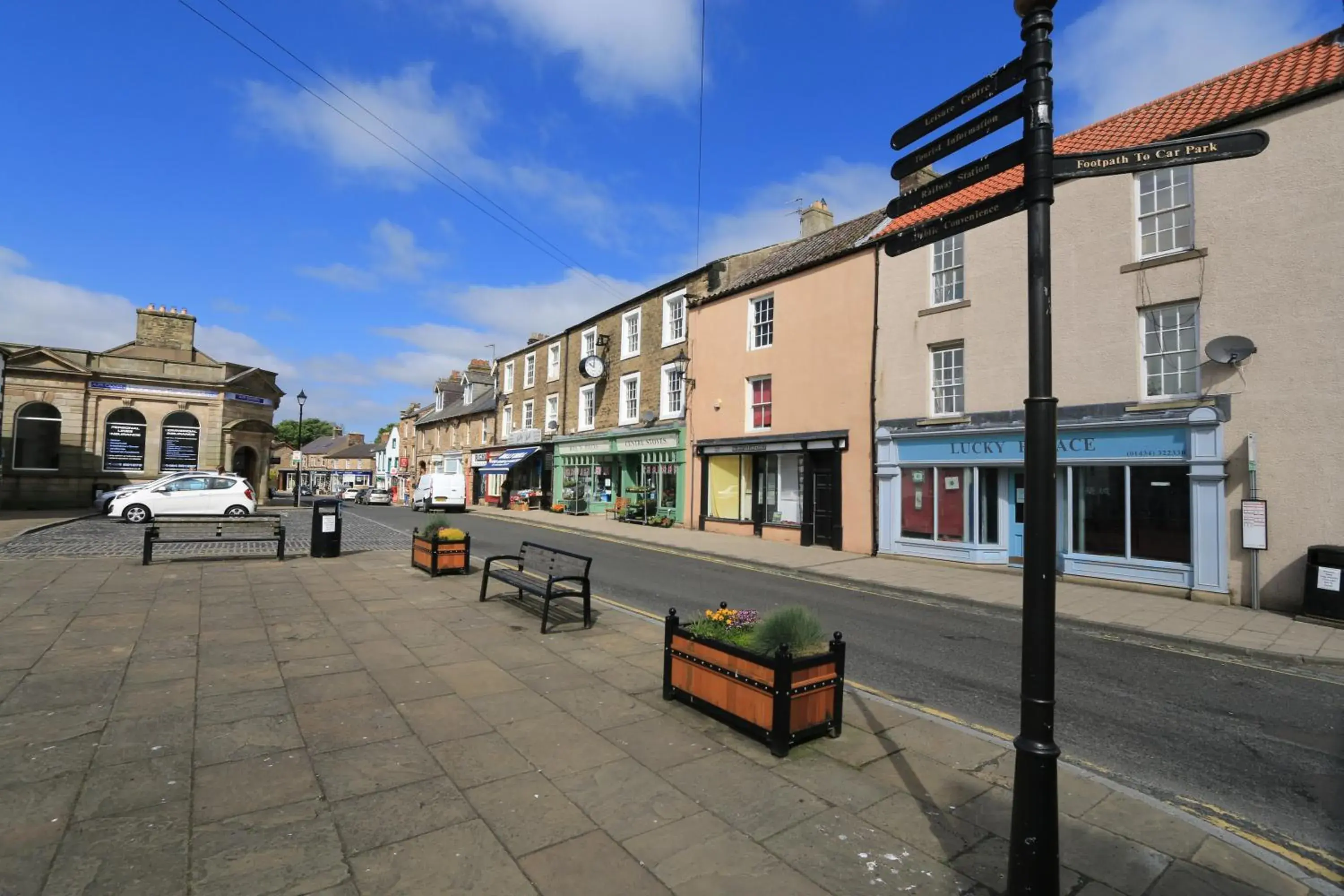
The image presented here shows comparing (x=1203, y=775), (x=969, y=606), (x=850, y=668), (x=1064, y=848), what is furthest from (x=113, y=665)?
(x=969, y=606)

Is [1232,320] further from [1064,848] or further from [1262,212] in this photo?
[1064,848]

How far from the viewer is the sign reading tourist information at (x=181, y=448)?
2806 cm

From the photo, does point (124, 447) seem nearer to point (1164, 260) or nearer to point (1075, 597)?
point (1075, 597)

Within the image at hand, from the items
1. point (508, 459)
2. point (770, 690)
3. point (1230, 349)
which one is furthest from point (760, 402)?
point (508, 459)

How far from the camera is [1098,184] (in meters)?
12.4

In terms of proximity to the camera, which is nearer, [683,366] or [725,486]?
[725,486]

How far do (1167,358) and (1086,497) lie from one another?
2853 mm

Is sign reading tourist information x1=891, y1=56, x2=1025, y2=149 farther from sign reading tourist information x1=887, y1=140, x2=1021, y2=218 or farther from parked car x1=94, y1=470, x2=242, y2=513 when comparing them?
parked car x1=94, y1=470, x2=242, y2=513

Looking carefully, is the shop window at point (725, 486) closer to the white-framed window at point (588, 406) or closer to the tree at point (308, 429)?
the white-framed window at point (588, 406)

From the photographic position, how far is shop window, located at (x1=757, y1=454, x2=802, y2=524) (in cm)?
1877

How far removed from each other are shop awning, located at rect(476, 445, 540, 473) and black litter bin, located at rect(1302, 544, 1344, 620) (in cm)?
2813

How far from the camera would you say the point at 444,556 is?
1063cm

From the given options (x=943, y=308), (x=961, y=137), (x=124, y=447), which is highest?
(x=943, y=308)

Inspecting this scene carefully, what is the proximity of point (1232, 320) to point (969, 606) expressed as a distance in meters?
6.48
